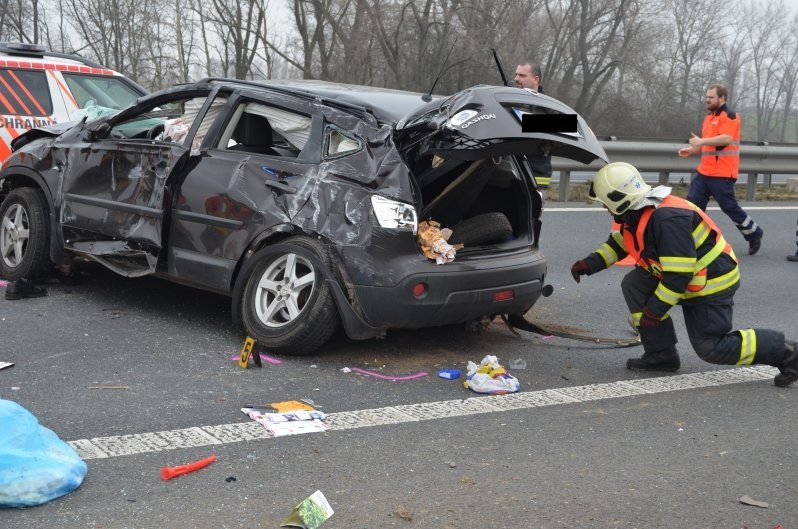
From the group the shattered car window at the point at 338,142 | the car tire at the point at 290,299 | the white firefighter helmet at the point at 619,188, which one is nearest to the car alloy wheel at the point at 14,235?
the car tire at the point at 290,299

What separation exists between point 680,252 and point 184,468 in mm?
2805

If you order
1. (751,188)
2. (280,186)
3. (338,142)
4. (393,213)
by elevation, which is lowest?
(751,188)

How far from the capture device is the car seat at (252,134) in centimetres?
582

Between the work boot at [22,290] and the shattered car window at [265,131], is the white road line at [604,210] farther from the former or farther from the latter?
the work boot at [22,290]

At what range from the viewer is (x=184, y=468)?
3715mm

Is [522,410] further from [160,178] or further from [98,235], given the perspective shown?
[98,235]

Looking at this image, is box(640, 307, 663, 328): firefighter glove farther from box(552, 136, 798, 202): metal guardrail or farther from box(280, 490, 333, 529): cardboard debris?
box(552, 136, 798, 202): metal guardrail

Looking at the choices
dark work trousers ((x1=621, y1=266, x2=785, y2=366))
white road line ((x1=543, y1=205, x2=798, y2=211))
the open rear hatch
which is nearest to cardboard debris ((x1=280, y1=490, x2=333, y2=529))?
the open rear hatch

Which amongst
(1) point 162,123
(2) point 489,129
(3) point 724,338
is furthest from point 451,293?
(1) point 162,123

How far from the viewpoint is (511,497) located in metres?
3.69

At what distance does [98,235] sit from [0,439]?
320cm

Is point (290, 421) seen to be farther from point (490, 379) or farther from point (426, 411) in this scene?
point (490, 379)

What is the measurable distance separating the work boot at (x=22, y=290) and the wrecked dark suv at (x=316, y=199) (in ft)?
0.81

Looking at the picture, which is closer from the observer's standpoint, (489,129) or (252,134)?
(489,129)
